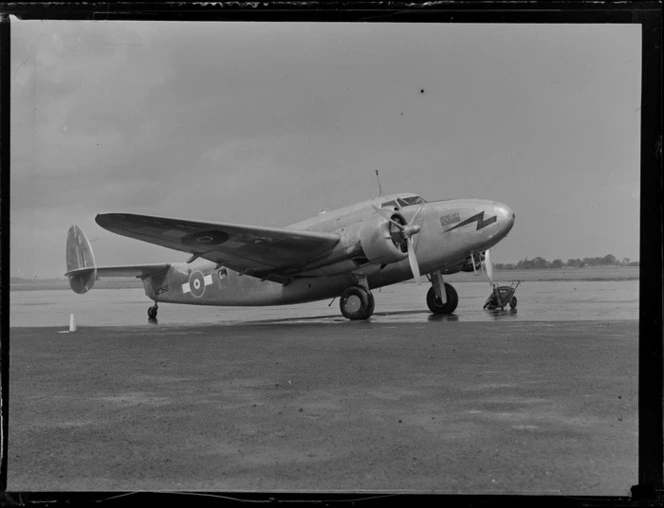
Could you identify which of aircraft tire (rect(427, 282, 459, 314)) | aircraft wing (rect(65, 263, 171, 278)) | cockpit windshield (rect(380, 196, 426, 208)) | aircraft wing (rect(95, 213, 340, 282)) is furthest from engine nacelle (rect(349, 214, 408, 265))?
aircraft wing (rect(65, 263, 171, 278))

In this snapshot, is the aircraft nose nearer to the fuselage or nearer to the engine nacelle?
the fuselage

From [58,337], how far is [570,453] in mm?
11728

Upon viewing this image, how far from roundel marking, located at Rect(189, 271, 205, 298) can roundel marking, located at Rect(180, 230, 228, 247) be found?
477 centimetres

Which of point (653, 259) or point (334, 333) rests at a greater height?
point (653, 259)

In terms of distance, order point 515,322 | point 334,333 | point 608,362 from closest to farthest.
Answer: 1. point 608,362
2. point 334,333
3. point 515,322

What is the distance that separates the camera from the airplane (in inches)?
555

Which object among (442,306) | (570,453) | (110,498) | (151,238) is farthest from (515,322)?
(110,498)

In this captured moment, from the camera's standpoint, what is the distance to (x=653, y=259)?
4.14 metres

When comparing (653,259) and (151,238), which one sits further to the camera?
(151,238)

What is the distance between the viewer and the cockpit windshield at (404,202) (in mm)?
15219

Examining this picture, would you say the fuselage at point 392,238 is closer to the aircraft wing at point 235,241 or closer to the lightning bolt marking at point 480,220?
the lightning bolt marking at point 480,220

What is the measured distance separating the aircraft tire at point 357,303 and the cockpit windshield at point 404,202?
2362mm

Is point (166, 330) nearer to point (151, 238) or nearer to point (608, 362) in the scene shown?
point (151, 238)

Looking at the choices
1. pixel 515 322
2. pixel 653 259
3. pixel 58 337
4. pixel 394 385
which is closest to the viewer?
pixel 653 259
